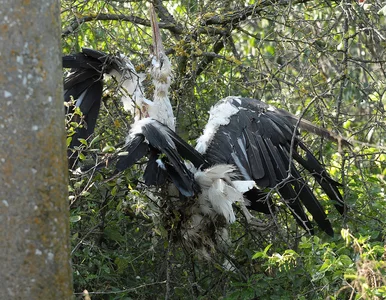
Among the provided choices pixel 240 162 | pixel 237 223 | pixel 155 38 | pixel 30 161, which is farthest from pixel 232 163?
pixel 30 161

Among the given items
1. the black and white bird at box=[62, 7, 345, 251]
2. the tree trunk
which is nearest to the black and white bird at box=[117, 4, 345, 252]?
the black and white bird at box=[62, 7, 345, 251]

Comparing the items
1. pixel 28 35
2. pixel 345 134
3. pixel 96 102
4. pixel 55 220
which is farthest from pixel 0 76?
pixel 345 134

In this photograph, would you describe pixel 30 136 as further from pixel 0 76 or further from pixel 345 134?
pixel 345 134

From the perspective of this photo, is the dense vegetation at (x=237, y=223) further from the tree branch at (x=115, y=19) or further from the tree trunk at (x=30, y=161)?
the tree trunk at (x=30, y=161)

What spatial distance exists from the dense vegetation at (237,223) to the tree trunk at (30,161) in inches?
43.2

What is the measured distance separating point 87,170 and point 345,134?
2.02m

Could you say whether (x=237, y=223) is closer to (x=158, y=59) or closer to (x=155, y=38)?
(x=158, y=59)

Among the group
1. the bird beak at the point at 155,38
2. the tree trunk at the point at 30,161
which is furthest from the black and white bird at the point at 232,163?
the tree trunk at the point at 30,161

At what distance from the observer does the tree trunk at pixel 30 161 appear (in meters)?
1.80

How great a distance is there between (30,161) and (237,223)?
8.12 feet


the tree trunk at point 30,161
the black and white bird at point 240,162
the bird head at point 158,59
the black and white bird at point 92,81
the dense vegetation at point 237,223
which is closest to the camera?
the tree trunk at point 30,161

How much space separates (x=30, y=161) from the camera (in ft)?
5.94

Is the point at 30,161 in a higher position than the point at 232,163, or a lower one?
higher

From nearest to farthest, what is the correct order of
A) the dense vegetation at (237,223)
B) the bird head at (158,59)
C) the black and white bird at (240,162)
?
1. the dense vegetation at (237,223)
2. the black and white bird at (240,162)
3. the bird head at (158,59)
